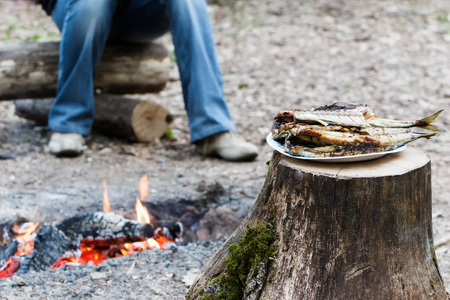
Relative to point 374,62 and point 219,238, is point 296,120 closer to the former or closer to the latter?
point 219,238

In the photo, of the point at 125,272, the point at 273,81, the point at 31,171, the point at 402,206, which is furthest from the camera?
the point at 273,81

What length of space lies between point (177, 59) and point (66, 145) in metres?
0.97

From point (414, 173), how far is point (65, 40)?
104 inches

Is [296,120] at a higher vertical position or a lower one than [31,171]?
higher

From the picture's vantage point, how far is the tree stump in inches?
63.5

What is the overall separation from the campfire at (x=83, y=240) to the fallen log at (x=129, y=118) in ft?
4.50

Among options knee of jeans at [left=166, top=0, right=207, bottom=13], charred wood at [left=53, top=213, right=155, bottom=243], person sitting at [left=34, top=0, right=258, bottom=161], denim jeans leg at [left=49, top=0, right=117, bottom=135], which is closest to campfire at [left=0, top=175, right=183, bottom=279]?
charred wood at [left=53, top=213, right=155, bottom=243]

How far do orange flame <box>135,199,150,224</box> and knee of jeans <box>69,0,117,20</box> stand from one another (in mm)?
1347

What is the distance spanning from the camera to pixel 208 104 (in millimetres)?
3631

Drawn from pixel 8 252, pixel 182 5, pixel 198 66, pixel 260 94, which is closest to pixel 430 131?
pixel 8 252

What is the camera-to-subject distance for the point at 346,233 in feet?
5.32

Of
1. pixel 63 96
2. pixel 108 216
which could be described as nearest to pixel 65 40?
pixel 63 96

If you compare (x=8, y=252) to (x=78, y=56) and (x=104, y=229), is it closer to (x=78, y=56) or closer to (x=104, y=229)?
(x=104, y=229)

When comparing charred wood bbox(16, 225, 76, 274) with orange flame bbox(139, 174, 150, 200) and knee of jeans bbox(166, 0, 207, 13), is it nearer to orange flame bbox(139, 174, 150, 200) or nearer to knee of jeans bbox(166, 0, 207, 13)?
orange flame bbox(139, 174, 150, 200)
